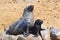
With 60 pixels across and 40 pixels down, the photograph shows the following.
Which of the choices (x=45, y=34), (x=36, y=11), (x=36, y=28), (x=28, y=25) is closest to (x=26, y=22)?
(x=28, y=25)

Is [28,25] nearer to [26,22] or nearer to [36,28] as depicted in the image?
[26,22]

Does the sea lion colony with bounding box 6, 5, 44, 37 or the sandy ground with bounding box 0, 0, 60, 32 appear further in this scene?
the sandy ground with bounding box 0, 0, 60, 32

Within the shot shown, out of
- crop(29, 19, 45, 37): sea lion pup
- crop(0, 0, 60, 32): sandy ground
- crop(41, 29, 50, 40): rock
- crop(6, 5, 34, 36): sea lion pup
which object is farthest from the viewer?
crop(0, 0, 60, 32): sandy ground

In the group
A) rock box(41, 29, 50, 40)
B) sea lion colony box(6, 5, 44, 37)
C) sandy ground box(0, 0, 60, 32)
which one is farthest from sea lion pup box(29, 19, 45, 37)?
sandy ground box(0, 0, 60, 32)

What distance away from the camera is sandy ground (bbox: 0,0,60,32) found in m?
10.4

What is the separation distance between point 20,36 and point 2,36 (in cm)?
57

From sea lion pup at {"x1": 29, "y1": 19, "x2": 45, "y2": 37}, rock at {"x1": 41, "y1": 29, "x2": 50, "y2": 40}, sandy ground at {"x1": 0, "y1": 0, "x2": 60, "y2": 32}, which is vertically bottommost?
sandy ground at {"x1": 0, "y1": 0, "x2": 60, "y2": 32}

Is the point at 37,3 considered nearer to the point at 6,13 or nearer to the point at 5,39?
the point at 6,13

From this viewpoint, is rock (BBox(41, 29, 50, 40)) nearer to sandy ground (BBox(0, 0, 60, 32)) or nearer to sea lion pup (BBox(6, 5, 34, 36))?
sea lion pup (BBox(6, 5, 34, 36))

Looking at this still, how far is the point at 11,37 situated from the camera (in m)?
8.12

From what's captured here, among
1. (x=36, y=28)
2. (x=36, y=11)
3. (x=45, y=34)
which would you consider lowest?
(x=36, y=11)

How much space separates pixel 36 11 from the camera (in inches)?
439

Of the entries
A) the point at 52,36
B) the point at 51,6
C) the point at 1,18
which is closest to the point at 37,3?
the point at 51,6

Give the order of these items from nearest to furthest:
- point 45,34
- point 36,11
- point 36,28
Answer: point 36,28 < point 45,34 < point 36,11
